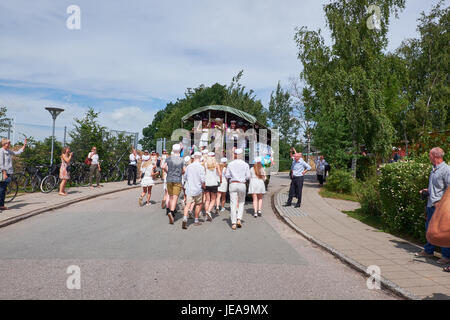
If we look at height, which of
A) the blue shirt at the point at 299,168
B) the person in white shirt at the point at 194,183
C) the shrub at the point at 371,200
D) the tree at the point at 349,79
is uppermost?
the tree at the point at 349,79

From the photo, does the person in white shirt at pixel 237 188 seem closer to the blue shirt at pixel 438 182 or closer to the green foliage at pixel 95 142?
the blue shirt at pixel 438 182

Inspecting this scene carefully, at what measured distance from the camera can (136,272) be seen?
14.2ft

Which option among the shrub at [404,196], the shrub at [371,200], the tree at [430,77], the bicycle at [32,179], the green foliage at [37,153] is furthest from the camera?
the tree at [430,77]

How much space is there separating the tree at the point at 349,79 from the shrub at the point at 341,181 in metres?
0.96

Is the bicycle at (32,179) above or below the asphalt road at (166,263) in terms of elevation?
above

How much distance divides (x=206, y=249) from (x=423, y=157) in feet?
18.1

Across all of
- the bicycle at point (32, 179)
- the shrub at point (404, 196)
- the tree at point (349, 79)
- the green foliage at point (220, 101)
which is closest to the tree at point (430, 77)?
the tree at point (349, 79)

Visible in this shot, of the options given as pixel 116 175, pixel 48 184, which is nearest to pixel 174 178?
pixel 48 184

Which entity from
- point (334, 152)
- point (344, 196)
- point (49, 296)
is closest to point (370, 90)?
point (334, 152)

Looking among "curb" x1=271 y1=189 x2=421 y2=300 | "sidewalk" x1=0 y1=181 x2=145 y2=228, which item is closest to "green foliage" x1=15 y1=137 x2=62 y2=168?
"sidewalk" x1=0 y1=181 x2=145 y2=228

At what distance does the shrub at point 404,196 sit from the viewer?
6.28 m

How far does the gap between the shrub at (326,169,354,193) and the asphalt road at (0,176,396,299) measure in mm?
8135

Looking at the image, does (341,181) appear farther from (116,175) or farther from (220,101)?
(220,101)
